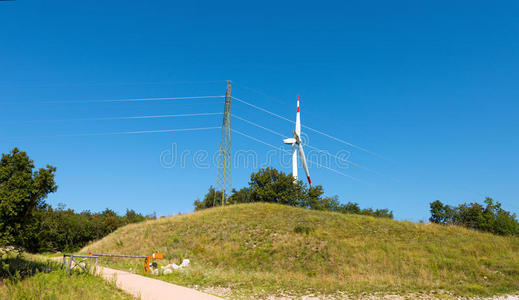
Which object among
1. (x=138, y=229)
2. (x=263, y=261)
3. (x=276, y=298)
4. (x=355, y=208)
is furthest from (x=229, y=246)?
(x=355, y=208)

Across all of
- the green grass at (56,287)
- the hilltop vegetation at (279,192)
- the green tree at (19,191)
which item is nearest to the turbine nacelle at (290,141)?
the hilltop vegetation at (279,192)

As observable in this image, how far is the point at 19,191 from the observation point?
60.3 ft

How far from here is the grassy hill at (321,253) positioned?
1784cm

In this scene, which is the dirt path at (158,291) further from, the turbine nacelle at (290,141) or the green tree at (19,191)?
the turbine nacelle at (290,141)

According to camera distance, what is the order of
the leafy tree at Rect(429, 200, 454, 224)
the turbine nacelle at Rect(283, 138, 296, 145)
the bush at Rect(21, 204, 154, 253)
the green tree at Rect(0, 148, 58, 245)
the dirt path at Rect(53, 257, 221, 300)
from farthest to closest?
the leafy tree at Rect(429, 200, 454, 224) → the turbine nacelle at Rect(283, 138, 296, 145) → the bush at Rect(21, 204, 154, 253) → the green tree at Rect(0, 148, 58, 245) → the dirt path at Rect(53, 257, 221, 300)

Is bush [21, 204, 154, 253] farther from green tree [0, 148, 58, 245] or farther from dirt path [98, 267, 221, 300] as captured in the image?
dirt path [98, 267, 221, 300]

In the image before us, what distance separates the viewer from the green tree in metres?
17.8

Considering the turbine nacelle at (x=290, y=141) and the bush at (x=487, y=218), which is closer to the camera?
the bush at (x=487, y=218)

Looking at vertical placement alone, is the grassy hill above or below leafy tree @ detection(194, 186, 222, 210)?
below

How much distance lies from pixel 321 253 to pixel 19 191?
2153cm

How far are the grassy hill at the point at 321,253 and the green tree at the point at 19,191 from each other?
9.08 metres

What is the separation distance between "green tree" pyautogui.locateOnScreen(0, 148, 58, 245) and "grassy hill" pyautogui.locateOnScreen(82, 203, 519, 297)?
908 cm

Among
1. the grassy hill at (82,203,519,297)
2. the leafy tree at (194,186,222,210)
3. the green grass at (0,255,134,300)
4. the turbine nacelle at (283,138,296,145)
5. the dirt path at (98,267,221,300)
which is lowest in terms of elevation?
the dirt path at (98,267,221,300)

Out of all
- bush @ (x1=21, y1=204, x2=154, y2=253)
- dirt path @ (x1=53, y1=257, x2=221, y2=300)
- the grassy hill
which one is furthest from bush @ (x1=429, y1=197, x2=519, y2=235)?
bush @ (x1=21, y1=204, x2=154, y2=253)
